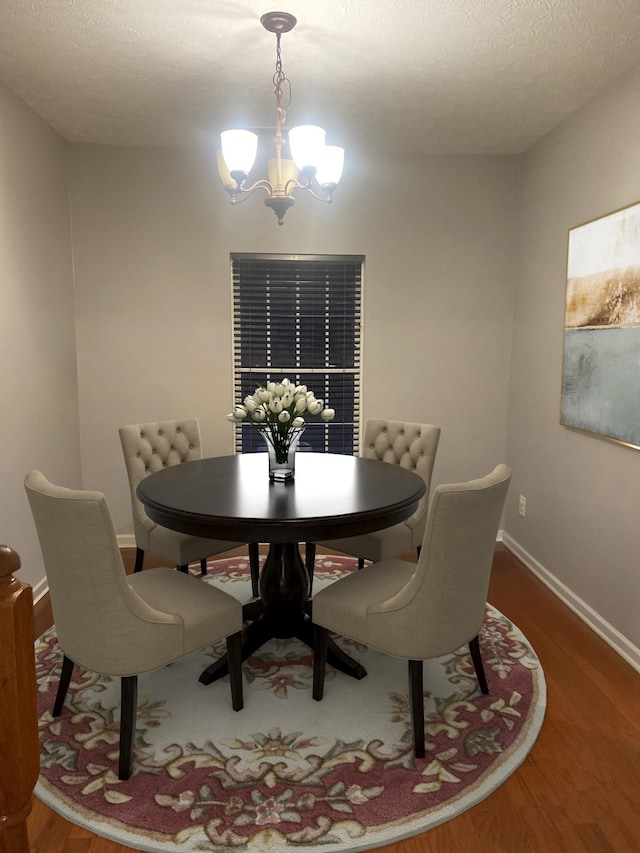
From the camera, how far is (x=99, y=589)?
1.83m

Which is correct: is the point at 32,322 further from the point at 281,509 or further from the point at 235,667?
the point at 235,667

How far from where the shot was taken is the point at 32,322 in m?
3.29

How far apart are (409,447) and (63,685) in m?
1.96

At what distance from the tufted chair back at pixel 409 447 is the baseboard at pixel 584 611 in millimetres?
902

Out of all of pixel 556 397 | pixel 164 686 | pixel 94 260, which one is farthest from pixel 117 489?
pixel 556 397

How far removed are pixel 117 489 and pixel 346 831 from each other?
2839 mm

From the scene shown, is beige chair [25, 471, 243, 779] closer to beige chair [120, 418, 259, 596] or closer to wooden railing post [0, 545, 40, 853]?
Answer: beige chair [120, 418, 259, 596]

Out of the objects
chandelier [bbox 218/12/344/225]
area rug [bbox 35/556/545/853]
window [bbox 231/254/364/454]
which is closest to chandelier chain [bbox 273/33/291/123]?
chandelier [bbox 218/12/344/225]

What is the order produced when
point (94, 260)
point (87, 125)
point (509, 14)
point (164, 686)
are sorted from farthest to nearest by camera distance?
point (94, 260)
point (87, 125)
point (164, 686)
point (509, 14)

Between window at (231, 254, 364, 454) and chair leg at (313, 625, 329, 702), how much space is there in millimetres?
2051

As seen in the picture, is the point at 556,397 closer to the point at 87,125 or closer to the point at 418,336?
the point at 418,336

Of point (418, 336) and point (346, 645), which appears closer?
point (346, 645)

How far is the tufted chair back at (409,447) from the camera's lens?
3098mm

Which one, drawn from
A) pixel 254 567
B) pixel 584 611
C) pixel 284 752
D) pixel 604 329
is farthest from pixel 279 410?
pixel 584 611
